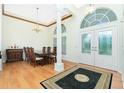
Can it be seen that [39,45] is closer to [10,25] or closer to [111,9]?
[10,25]

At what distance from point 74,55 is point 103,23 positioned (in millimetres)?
2613

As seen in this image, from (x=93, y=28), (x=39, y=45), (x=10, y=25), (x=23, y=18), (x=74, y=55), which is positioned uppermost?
(x=23, y=18)

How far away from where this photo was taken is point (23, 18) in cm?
708

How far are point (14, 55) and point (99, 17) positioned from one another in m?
5.45

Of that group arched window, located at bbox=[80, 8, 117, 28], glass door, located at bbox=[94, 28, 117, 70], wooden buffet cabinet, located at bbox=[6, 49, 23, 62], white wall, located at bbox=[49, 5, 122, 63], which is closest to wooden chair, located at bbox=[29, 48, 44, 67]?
wooden buffet cabinet, located at bbox=[6, 49, 23, 62]

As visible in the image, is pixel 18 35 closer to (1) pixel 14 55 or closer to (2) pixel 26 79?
(1) pixel 14 55

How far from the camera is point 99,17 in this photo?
16.2 feet

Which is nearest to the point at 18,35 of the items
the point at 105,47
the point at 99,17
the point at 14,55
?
the point at 14,55

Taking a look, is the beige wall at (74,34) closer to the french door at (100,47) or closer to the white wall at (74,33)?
the white wall at (74,33)

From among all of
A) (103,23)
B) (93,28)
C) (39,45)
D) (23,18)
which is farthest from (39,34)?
(103,23)

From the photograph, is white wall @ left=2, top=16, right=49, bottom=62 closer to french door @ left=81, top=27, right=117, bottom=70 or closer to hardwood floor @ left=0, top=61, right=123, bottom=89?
hardwood floor @ left=0, top=61, right=123, bottom=89

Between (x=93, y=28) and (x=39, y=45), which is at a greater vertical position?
(x=93, y=28)

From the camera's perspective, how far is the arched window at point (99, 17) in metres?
4.47

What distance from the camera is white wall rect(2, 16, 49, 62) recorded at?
628cm
